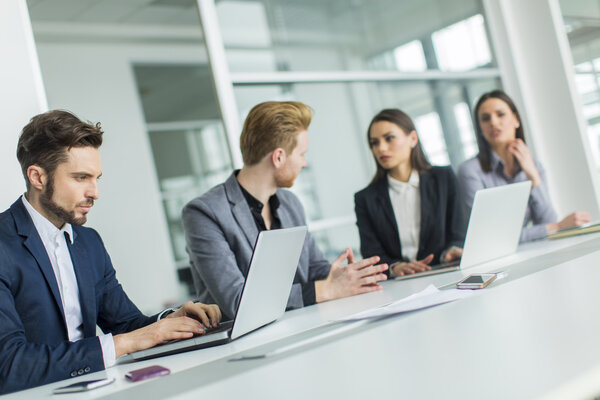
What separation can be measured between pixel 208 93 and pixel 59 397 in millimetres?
7780

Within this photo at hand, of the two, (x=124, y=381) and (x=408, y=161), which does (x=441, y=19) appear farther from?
(x=124, y=381)

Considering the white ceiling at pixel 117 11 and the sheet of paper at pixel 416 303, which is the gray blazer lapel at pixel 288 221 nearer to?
the sheet of paper at pixel 416 303

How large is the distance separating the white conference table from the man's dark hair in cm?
79

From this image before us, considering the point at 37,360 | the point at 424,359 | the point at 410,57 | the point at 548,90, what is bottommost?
the point at 424,359

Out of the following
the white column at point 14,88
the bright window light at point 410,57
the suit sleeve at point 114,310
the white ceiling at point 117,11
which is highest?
the white ceiling at point 117,11

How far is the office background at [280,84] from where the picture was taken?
3500 mm

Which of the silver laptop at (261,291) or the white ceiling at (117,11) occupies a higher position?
the white ceiling at (117,11)

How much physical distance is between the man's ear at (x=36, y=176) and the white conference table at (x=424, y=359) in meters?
0.75

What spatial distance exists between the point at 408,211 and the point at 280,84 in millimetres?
1131

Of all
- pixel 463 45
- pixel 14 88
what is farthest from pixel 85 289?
pixel 463 45

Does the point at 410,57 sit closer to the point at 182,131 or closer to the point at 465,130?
the point at 465,130

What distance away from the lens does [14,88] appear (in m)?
2.48

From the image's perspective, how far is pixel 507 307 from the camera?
137 cm

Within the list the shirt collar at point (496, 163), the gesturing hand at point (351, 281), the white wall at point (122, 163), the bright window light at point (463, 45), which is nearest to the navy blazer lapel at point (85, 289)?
the gesturing hand at point (351, 281)
